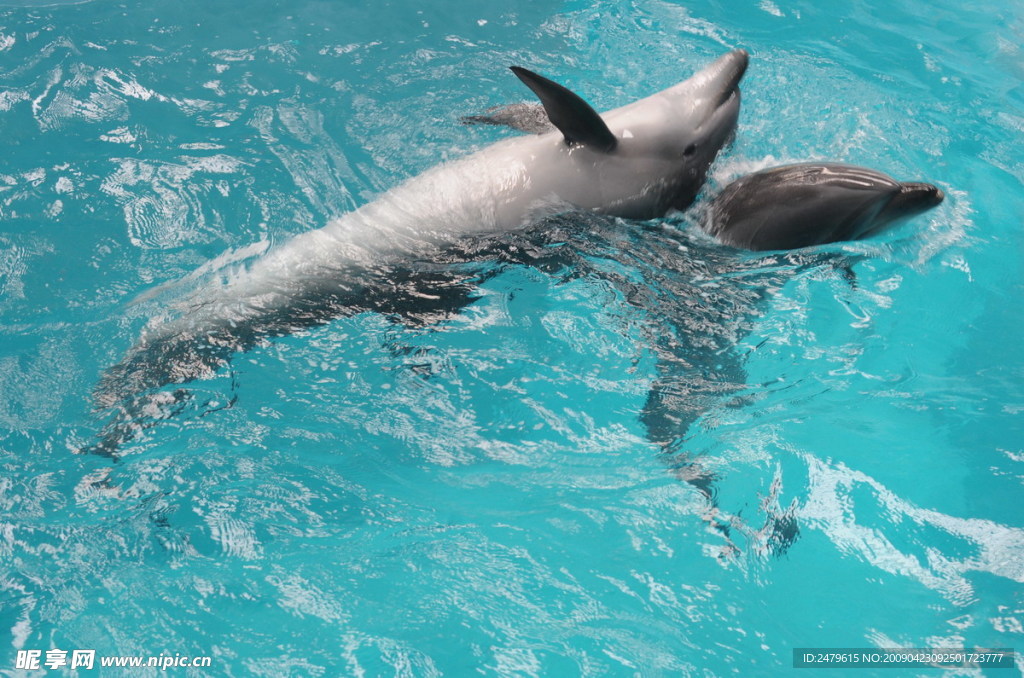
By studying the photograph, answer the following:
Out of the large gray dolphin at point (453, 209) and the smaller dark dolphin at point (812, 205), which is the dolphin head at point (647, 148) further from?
the smaller dark dolphin at point (812, 205)

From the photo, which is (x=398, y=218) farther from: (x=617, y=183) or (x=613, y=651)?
(x=613, y=651)

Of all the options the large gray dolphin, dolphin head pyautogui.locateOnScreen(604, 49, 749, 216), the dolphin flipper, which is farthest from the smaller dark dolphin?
the dolphin flipper

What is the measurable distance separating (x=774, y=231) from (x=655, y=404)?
1282 millimetres

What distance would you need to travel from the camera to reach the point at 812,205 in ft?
13.7

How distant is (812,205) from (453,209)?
2.19 metres

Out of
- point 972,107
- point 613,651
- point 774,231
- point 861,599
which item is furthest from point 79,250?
point 972,107

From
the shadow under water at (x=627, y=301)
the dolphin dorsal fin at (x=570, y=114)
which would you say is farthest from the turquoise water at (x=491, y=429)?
the dolphin dorsal fin at (x=570, y=114)

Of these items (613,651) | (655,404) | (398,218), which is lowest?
(613,651)

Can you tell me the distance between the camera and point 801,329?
15.1ft

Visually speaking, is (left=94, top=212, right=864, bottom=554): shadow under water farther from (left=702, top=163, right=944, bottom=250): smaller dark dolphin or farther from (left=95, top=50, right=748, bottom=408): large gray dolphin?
(left=702, top=163, right=944, bottom=250): smaller dark dolphin

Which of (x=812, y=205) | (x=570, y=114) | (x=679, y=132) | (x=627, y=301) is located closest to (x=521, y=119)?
(x=570, y=114)

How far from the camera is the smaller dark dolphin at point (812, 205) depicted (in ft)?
13.2

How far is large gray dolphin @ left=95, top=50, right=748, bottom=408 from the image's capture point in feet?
13.6

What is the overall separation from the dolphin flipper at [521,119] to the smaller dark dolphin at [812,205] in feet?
4.49
